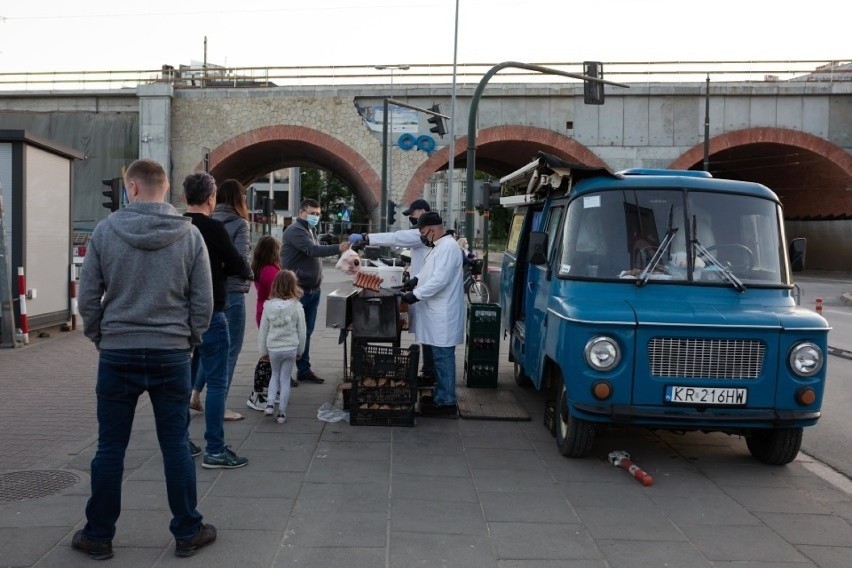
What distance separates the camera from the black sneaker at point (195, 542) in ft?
14.3

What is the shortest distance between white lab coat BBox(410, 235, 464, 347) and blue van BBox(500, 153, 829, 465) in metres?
0.72

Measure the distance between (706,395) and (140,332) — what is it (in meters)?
3.86

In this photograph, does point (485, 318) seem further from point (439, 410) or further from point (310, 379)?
point (310, 379)

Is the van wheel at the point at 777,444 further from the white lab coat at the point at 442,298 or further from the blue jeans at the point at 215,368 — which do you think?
the blue jeans at the point at 215,368

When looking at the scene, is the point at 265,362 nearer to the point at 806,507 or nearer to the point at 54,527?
the point at 54,527

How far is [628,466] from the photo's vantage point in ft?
20.4

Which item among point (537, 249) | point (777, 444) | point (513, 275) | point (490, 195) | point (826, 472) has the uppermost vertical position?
point (490, 195)

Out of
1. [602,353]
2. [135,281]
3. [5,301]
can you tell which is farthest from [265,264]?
[5,301]

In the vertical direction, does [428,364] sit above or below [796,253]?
below

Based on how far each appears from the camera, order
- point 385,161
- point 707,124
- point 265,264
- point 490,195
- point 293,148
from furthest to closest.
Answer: point 293,148, point 707,124, point 385,161, point 490,195, point 265,264

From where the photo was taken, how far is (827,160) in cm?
3509

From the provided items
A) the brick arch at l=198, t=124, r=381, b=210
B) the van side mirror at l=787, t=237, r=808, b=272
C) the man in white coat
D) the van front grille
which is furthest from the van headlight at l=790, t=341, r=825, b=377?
the brick arch at l=198, t=124, r=381, b=210

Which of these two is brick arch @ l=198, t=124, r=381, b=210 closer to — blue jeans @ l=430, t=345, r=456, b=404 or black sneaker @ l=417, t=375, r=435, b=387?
black sneaker @ l=417, t=375, r=435, b=387

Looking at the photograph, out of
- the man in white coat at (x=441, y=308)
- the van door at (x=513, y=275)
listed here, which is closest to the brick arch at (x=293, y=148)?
the van door at (x=513, y=275)
